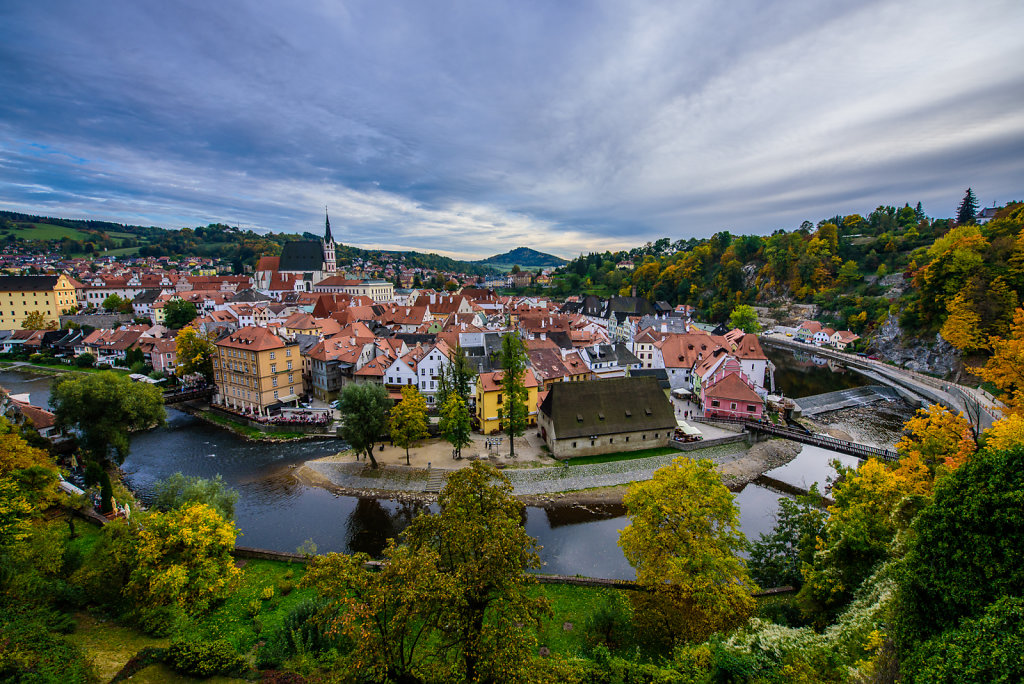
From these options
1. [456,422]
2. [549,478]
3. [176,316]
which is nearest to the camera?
[549,478]

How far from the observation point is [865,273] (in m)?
87.8

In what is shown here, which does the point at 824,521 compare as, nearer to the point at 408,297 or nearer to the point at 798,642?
the point at 798,642

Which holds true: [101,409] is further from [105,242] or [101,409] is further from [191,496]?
[105,242]

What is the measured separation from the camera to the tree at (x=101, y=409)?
26359 millimetres

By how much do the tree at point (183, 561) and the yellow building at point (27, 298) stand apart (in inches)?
3498

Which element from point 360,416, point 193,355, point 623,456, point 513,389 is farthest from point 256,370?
point 623,456

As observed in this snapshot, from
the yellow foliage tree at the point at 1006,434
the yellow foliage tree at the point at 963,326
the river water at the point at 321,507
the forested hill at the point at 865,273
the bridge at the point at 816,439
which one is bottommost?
the river water at the point at 321,507

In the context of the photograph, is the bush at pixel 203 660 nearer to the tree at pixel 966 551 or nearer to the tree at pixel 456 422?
the tree at pixel 966 551

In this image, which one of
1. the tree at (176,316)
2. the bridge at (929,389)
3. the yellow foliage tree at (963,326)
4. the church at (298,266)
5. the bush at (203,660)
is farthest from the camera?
the church at (298,266)

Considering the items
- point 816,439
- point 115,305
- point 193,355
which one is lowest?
point 816,439

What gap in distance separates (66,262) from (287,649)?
611ft

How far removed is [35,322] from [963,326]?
126784 mm

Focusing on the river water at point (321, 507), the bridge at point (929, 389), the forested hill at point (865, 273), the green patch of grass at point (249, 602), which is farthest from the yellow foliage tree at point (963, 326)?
the green patch of grass at point (249, 602)

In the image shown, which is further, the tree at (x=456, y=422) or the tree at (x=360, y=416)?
the tree at (x=456, y=422)
